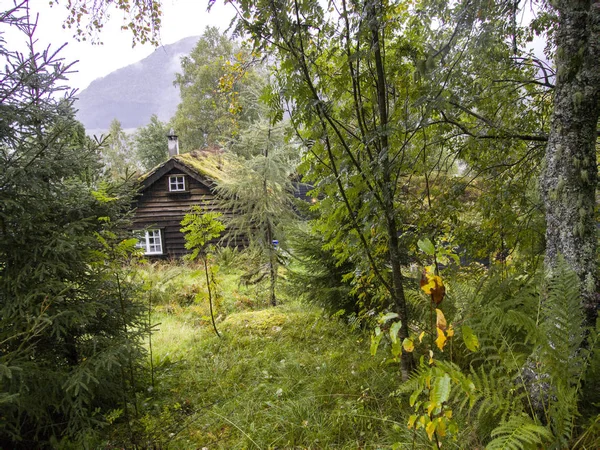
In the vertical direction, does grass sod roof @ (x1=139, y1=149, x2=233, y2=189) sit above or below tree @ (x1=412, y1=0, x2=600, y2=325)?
above

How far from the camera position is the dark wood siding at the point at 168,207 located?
46.4 ft

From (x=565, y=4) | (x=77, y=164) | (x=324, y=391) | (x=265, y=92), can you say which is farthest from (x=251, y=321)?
(x=565, y=4)

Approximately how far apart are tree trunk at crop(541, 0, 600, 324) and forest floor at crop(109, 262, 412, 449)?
164 centimetres

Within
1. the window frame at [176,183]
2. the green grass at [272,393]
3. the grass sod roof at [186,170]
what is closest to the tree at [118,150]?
the grass sod roof at [186,170]

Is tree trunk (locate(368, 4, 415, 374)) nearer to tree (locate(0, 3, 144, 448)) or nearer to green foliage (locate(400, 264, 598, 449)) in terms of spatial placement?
green foliage (locate(400, 264, 598, 449))

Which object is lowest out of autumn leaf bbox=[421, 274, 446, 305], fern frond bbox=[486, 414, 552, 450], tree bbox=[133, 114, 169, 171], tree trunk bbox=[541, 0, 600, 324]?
fern frond bbox=[486, 414, 552, 450]

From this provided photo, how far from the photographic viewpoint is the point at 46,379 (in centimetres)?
263

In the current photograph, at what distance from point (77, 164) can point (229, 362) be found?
294cm

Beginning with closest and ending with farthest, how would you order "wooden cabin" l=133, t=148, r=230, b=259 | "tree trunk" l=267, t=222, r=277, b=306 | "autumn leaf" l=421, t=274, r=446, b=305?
"autumn leaf" l=421, t=274, r=446, b=305 < "tree trunk" l=267, t=222, r=277, b=306 < "wooden cabin" l=133, t=148, r=230, b=259

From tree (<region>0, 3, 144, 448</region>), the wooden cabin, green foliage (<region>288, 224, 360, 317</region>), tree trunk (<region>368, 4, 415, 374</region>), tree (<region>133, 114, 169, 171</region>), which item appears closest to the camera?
tree trunk (<region>368, 4, 415, 374</region>)

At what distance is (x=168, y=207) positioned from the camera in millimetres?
14266

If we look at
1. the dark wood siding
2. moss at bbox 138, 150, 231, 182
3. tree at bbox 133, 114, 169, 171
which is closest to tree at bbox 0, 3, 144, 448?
moss at bbox 138, 150, 231, 182

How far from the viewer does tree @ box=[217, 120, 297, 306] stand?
782 cm

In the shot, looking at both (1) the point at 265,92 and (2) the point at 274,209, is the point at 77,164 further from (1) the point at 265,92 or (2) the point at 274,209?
(2) the point at 274,209
